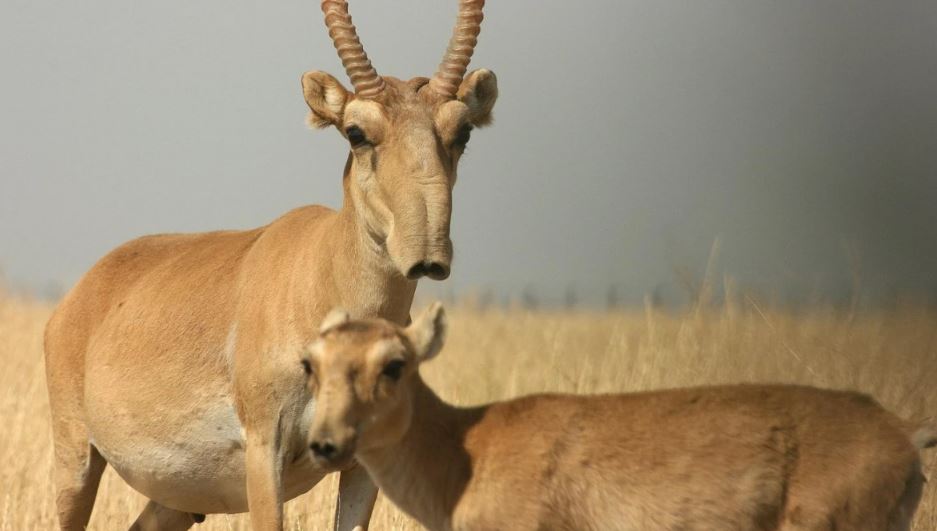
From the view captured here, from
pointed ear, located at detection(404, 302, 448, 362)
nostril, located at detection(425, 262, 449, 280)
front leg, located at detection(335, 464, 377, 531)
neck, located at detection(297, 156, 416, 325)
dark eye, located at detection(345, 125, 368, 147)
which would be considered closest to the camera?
pointed ear, located at detection(404, 302, 448, 362)

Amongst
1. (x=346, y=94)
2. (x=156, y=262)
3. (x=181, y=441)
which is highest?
(x=346, y=94)

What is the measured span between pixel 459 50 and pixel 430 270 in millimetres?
1604

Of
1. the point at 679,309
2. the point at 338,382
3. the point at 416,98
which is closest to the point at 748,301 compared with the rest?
the point at 679,309

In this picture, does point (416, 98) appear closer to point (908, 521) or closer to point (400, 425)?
point (400, 425)

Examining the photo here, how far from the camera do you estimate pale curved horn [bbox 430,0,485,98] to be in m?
8.54

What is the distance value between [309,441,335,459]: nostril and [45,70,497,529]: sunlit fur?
161 centimetres

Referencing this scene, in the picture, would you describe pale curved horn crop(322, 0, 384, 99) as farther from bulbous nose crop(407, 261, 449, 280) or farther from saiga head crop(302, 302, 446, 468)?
saiga head crop(302, 302, 446, 468)

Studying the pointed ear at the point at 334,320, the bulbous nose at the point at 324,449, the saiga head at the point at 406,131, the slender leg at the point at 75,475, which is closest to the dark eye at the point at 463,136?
the saiga head at the point at 406,131

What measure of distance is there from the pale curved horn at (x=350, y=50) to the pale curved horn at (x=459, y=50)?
360 millimetres

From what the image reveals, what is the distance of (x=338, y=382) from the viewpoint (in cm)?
645

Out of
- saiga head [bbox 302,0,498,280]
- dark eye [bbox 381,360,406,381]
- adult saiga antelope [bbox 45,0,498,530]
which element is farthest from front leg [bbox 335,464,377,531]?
dark eye [bbox 381,360,406,381]

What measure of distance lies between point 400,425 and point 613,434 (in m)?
1.00

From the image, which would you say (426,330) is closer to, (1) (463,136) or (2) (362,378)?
(2) (362,378)

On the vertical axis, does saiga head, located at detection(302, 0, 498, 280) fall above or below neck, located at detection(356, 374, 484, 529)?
above
